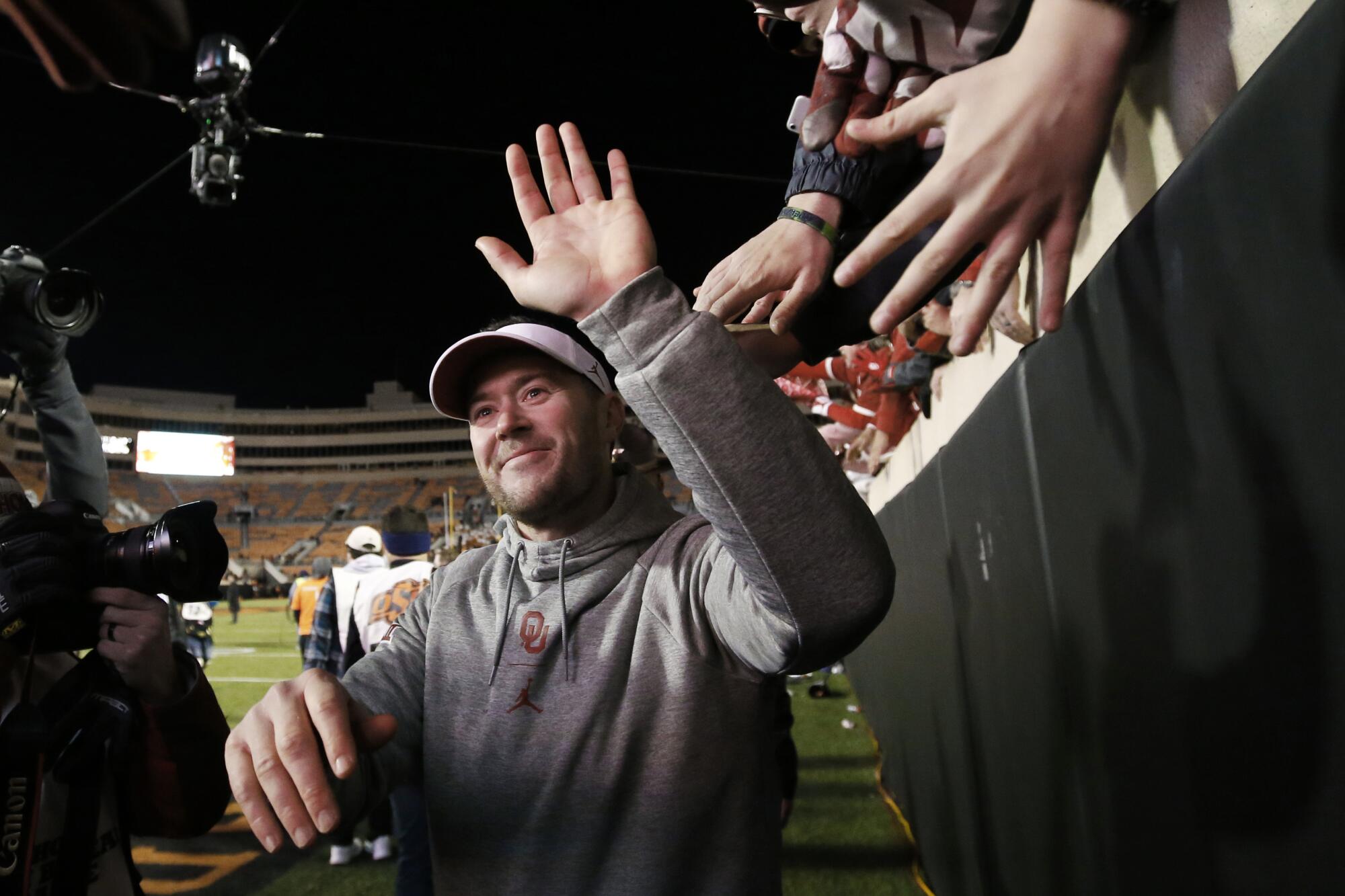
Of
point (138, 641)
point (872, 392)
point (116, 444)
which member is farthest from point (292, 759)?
point (116, 444)

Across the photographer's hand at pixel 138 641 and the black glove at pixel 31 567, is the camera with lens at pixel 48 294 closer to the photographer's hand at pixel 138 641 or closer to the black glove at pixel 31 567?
the black glove at pixel 31 567

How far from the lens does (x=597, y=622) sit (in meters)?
1.43

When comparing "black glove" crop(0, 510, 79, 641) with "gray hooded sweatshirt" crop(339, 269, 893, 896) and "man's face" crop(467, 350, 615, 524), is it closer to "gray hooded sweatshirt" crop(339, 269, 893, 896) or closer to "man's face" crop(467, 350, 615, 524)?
"gray hooded sweatshirt" crop(339, 269, 893, 896)

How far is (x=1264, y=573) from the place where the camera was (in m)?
0.60

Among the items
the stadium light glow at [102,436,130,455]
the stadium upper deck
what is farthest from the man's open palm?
the stadium light glow at [102,436,130,455]

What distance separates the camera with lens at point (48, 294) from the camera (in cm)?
188

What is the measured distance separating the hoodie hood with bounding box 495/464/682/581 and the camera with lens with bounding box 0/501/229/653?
54 cm

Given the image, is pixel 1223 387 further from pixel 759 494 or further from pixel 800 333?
pixel 800 333

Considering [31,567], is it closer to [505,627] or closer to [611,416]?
[505,627]

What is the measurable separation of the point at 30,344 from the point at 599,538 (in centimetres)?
153

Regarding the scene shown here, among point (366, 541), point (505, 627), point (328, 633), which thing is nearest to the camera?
point (505, 627)

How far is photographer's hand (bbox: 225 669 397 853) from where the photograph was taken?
910 mm

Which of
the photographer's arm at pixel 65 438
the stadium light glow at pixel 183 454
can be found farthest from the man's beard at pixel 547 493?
the stadium light glow at pixel 183 454

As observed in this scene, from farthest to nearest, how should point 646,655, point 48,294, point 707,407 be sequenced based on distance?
point 48,294
point 646,655
point 707,407
